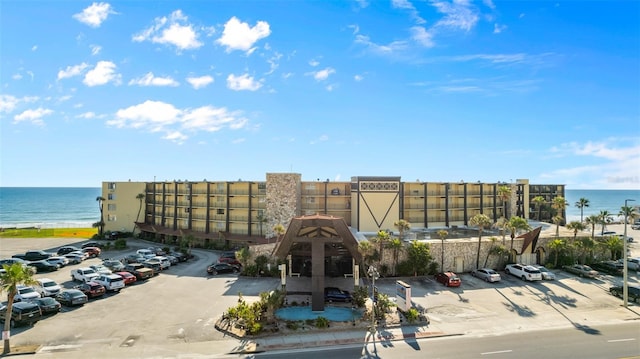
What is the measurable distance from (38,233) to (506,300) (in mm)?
92465

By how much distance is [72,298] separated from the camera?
32906mm

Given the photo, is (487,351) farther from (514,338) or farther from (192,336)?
(192,336)

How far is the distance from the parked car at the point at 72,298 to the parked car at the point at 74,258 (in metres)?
20.2

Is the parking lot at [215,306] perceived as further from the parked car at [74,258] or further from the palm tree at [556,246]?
the parked car at [74,258]

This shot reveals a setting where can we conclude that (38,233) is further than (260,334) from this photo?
Yes

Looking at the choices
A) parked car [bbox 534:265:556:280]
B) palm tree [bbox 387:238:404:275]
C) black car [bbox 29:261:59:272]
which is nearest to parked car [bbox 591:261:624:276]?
parked car [bbox 534:265:556:280]

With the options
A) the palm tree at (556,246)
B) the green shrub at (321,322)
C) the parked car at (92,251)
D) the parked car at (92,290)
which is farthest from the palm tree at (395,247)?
the parked car at (92,251)

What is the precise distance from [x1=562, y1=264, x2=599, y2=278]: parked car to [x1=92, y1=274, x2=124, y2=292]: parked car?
5457 cm

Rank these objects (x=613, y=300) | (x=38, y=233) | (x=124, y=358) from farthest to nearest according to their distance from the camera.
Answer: (x=38, y=233) → (x=613, y=300) → (x=124, y=358)

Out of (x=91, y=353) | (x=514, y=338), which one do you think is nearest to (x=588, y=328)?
(x=514, y=338)

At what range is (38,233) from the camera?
78750 mm

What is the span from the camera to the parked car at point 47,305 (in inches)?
1202

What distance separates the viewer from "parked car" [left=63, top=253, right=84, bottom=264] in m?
51.2

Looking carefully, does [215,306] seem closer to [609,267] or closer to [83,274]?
[83,274]
